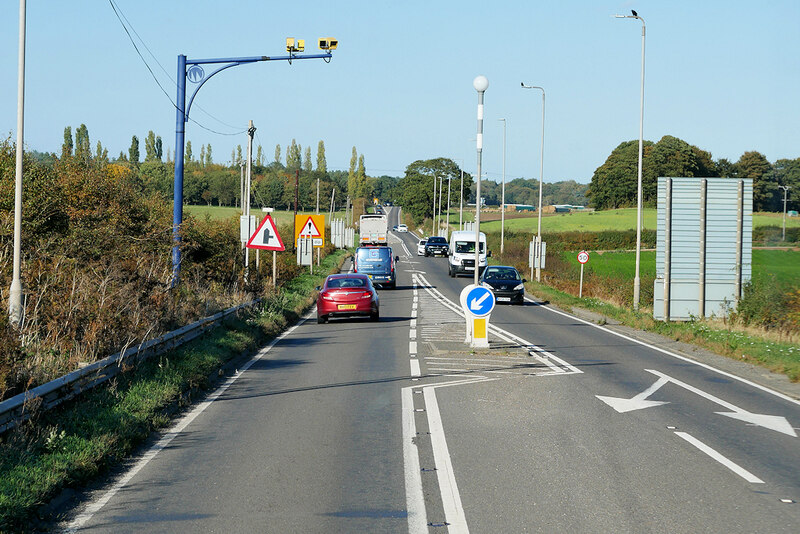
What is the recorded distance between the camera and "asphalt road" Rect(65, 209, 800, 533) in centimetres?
652

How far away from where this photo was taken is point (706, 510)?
6699mm

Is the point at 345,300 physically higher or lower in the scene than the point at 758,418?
higher

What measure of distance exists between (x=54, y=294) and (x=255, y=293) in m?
14.3

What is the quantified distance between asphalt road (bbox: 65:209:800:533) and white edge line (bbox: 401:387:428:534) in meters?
0.02

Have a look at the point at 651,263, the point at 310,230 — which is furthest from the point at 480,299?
the point at 651,263

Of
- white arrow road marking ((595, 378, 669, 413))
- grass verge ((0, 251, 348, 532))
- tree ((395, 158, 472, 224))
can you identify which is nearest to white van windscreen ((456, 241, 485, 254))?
grass verge ((0, 251, 348, 532))

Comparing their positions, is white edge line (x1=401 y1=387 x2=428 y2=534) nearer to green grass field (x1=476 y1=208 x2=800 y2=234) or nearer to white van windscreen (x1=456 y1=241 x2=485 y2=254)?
white van windscreen (x1=456 y1=241 x2=485 y2=254)

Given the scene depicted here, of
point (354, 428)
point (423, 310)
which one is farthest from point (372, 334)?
point (354, 428)

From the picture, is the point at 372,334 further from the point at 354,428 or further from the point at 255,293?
the point at 354,428

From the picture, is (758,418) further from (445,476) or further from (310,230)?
(310,230)

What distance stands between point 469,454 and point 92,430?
12.5ft

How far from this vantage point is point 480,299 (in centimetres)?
1759

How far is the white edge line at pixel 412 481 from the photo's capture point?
6.34 m

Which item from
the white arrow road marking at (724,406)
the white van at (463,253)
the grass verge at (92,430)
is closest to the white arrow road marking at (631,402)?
the white arrow road marking at (724,406)
